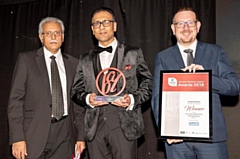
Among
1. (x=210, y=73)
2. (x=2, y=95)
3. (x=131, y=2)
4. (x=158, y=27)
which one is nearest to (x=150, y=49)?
(x=158, y=27)

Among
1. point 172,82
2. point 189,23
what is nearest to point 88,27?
point 189,23

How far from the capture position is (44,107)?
110 inches

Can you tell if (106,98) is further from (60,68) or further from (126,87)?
(60,68)

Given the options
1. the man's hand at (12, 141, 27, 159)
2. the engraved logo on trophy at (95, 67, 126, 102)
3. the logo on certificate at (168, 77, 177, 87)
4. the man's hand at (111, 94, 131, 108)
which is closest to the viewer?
the logo on certificate at (168, 77, 177, 87)

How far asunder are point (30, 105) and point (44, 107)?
0.13 metres

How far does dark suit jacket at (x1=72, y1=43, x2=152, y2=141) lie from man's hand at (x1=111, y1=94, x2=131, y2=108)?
0.24 feet

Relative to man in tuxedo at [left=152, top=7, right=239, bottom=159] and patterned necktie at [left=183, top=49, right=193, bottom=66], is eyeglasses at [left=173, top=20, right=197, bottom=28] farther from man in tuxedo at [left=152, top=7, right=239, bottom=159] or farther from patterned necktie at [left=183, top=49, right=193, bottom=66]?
patterned necktie at [left=183, top=49, right=193, bottom=66]

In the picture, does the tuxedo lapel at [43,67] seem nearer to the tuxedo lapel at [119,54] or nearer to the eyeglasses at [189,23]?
the tuxedo lapel at [119,54]

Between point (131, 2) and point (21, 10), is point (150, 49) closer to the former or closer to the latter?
point (131, 2)

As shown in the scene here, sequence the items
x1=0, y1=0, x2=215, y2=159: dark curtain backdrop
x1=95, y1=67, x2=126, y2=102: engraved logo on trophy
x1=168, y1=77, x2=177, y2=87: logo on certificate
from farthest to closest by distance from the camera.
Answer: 1. x1=0, y1=0, x2=215, y2=159: dark curtain backdrop
2. x1=95, y1=67, x2=126, y2=102: engraved logo on trophy
3. x1=168, y1=77, x2=177, y2=87: logo on certificate

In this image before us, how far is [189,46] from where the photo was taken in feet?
8.29

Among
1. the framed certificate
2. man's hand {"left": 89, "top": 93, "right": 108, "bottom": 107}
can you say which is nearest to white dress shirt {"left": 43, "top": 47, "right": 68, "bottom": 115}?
man's hand {"left": 89, "top": 93, "right": 108, "bottom": 107}

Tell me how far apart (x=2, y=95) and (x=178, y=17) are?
3645 mm

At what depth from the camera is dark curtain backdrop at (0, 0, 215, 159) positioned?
4117 mm
